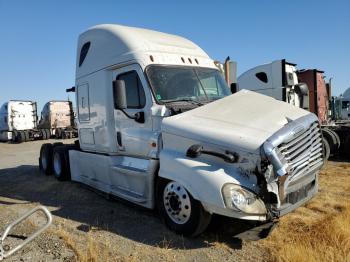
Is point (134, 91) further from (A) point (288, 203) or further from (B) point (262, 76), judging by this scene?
(B) point (262, 76)

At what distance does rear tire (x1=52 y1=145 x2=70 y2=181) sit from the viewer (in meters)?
9.36

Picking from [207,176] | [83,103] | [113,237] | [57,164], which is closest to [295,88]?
[83,103]

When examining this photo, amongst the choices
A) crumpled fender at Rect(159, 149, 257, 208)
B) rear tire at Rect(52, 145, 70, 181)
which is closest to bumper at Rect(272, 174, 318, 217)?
crumpled fender at Rect(159, 149, 257, 208)

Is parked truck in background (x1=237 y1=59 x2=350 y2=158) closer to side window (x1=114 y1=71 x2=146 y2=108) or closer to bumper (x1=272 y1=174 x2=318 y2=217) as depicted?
bumper (x1=272 y1=174 x2=318 y2=217)

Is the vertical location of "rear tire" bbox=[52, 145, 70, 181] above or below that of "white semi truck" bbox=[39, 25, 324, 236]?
below

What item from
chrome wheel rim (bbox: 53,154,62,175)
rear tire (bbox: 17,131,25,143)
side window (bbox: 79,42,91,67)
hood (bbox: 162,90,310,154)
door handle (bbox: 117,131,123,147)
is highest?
side window (bbox: 79,42,91,67)

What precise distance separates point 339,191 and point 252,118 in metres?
3.38

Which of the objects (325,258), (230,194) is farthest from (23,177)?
(325,258)

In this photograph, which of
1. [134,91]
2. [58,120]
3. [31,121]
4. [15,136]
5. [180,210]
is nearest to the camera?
[180,210]

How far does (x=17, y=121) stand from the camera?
29109 millimetres

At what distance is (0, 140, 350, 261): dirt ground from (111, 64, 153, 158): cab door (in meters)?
1.09

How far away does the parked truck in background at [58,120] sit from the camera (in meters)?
28.8

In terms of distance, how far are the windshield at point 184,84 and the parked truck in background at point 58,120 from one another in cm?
2385

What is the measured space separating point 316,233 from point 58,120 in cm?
2678
